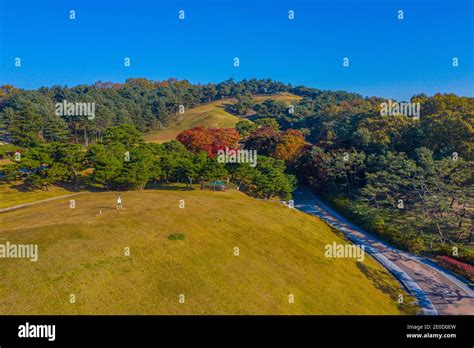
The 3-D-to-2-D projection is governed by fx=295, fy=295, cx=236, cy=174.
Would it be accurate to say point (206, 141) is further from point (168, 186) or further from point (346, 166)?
point (346, 166)

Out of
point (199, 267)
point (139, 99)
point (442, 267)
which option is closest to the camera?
point (199, 267)

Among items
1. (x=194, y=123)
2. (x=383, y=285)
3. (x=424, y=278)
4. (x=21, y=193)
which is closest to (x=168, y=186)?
(x=21, y=193)

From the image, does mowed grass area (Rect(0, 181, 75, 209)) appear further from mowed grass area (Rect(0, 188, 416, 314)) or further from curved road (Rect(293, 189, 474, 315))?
curved road (Rect(293, 189, 474, 315))

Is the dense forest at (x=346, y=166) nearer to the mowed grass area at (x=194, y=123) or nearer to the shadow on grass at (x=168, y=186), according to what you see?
the shadow on grass at (x=168, y=186)

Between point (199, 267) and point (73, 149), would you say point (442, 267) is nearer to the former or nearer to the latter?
point (199, 267)

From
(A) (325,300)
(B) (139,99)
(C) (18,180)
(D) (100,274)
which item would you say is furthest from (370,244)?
(B) (139,99)

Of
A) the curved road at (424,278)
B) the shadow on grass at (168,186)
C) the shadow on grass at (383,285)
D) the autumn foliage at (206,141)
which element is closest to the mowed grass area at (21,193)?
the shadow on grass at (168,186)
